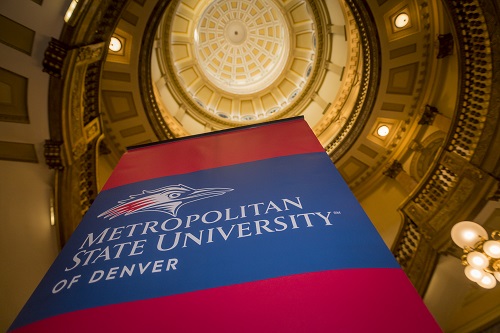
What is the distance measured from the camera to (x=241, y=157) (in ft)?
12.3

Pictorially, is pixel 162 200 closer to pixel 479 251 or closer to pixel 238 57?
pixel 479 251

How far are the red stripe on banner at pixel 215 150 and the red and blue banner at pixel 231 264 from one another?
27cm

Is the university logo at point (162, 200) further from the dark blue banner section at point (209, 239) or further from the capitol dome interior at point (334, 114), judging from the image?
the capitol dome interior at point (334, 114)

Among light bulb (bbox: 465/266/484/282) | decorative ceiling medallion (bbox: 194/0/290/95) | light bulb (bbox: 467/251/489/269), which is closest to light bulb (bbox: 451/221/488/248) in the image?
light bulb (bbox: 467/251/489/269)

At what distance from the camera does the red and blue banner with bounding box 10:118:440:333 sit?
5.51ft

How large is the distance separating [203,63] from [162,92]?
609 centimetres

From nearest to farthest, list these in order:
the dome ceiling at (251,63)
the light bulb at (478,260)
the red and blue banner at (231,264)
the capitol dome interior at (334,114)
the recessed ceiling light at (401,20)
→ the red and blue banner at (231,264)
the light bulb at (478,260)
the capitol dome interior at (334,114)
the recessed ceiling light at (401,20)
the dome ceiling at (251,63)

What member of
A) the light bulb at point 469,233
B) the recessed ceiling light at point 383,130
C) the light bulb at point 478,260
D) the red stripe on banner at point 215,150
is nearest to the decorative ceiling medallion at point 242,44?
the recessed ceiling light at point 383,130

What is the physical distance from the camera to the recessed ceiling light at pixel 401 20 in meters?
8.19

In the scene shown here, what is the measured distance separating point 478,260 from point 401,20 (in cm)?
708

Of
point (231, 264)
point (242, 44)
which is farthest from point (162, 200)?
point (242, 44)

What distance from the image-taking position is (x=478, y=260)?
500 centimetres

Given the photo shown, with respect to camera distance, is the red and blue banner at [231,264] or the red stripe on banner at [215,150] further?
the red stripe on banner at [215,150]

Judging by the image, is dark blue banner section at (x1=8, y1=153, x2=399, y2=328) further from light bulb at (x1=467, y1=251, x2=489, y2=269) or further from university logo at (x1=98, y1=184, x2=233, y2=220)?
light bulb at (x1=467, y1=251, x2=489, y2=269)
